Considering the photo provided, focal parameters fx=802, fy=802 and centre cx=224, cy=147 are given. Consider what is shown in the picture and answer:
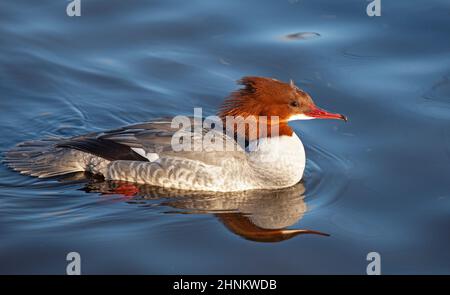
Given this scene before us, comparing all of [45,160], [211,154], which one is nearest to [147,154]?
[211,154]

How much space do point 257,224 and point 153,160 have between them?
1599 millimetres

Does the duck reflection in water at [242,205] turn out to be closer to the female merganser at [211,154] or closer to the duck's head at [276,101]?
the female merganser at [211,154]

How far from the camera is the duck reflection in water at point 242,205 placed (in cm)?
812

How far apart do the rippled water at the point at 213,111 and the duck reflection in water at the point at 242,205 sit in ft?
0.07

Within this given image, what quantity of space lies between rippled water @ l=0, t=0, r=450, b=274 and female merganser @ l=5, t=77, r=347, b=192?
0.19 meters

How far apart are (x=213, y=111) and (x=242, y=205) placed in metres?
2.51

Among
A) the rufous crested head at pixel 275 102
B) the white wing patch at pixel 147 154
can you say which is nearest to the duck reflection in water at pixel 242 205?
the white wing patch at pixel 147 154

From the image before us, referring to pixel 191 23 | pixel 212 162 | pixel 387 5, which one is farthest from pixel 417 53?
pixel 212 162

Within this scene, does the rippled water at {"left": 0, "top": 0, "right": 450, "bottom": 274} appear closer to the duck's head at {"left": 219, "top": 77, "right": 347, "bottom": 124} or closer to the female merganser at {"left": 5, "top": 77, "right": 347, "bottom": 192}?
the female merganser at {"left": 5, "top": 77, "right": 347, "bottom": 192}

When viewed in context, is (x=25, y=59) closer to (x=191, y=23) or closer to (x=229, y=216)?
(x=191, y=23)

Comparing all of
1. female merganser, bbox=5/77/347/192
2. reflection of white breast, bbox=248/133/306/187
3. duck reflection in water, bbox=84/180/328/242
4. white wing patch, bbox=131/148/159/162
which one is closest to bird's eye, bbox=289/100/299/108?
female merganser, bbox=5/77/347/192

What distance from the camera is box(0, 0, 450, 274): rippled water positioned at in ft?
25.3
